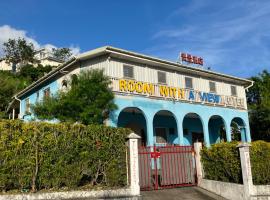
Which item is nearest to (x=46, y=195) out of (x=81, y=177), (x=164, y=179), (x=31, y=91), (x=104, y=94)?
(x=81, y=177)

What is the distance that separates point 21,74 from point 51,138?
50537 mm

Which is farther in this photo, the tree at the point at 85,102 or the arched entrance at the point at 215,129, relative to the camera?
the arched entrance at the point at 215,129

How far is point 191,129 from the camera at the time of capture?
25.6 m

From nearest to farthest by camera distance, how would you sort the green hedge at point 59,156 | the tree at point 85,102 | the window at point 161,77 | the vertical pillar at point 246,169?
the green hedge at point 59,156 → the vertical pillar at point 246,169 → the tree at point 85,102 → the window at point 161,77

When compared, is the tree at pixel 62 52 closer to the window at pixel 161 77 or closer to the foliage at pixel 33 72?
the foliage at pixel 33 72

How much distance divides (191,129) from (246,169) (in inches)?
512

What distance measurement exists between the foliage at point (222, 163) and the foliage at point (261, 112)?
1764 centimetres

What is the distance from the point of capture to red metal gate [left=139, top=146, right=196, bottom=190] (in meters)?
13.5

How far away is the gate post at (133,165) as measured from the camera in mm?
11656

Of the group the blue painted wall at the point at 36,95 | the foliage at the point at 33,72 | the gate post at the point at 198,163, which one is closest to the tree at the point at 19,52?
the foliage at the point at 33,72

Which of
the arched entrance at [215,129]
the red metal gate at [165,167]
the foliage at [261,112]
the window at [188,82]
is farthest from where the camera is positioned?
the foliage at [261,112]

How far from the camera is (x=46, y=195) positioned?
9.98 metres

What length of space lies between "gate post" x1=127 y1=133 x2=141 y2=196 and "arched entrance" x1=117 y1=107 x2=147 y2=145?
830 cm

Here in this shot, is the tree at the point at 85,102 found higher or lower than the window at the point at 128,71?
lower
